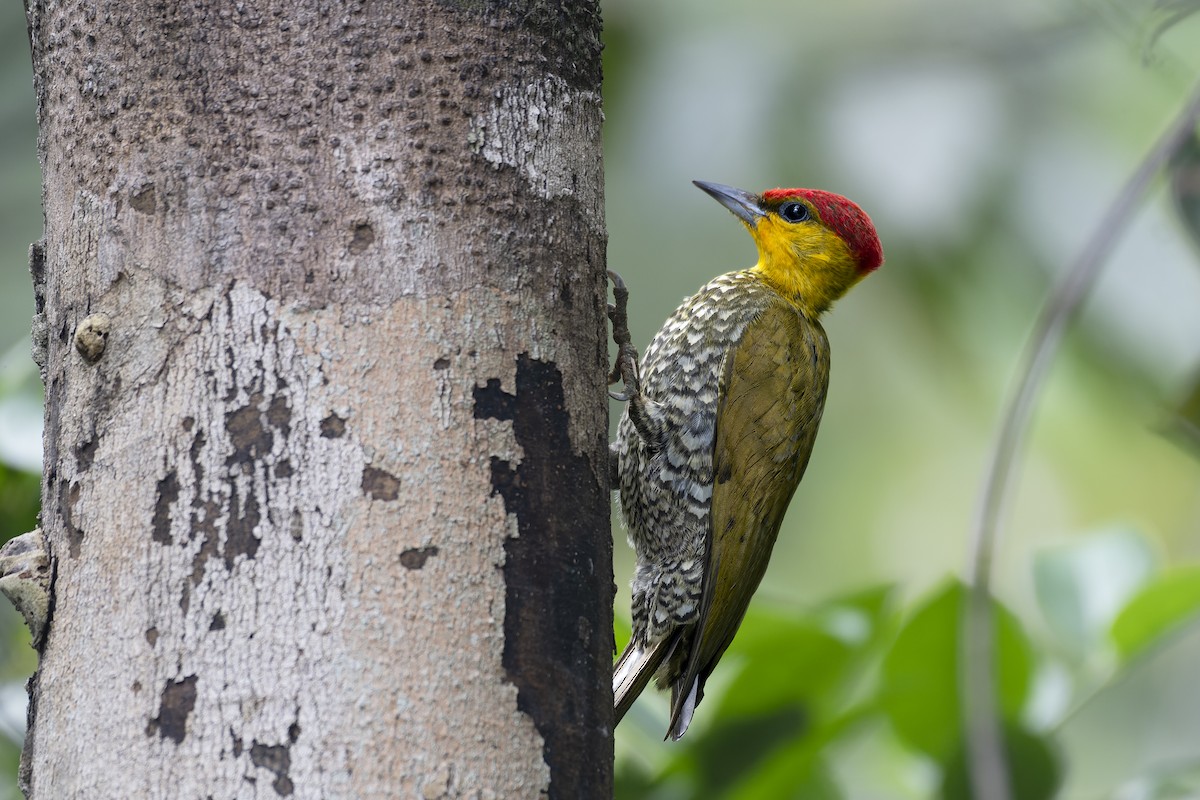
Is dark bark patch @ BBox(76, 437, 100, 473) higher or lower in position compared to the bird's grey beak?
lower

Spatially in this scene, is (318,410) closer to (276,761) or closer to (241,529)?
(241,529)

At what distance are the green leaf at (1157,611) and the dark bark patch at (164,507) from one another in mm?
2246

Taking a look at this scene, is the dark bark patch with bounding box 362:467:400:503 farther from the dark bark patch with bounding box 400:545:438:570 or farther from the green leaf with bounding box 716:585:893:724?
the green leaf with bounding box 716:585:893:724

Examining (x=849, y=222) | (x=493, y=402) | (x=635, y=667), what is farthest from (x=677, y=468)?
(x=493, y=402)

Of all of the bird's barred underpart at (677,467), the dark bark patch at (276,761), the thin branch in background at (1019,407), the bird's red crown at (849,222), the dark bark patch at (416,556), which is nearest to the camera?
the dark bark patch at (276,761)

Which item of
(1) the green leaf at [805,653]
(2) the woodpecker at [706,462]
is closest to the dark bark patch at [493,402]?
(2) the woodpecker at [706,462]

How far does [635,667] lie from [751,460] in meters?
0.54

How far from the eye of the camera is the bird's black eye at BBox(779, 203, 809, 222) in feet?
11.2

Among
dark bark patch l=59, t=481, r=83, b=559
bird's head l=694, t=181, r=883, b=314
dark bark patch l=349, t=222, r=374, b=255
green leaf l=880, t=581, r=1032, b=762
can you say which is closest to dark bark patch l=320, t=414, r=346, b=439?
dark bark patch l=349, t=222, r=374, b=255

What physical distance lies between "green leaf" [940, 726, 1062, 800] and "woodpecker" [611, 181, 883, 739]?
596 millimetres

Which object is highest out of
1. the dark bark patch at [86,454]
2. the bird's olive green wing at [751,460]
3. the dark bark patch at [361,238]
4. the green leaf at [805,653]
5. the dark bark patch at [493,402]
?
the dark bark patch at [361,238]

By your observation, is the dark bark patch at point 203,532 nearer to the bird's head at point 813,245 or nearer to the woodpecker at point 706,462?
the woodpecker at point 706,462

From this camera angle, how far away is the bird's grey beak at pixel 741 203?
3.48 meters

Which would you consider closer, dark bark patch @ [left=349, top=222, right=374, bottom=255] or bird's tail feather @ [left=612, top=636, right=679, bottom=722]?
dark bark patch @ [left=349, top=222, right=374, bottom=255]
